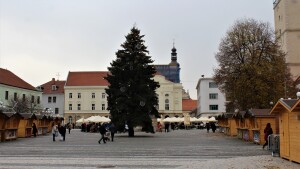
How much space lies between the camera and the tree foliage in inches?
1748

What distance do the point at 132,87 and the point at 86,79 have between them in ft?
224

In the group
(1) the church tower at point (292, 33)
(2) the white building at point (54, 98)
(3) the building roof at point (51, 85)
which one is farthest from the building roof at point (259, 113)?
(3) the building roof at point (51, 85)

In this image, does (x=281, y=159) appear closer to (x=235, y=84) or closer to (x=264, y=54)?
(x=235, y=84)

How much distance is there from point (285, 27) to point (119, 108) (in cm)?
4312

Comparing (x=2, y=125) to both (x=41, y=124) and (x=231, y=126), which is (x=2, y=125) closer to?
(x=41, y=124)

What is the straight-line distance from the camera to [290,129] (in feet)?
60.0

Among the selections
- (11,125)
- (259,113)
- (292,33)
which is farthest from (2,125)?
(292,33)

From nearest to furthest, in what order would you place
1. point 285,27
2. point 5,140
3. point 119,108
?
point 5,140
point 119,108
point 285,27

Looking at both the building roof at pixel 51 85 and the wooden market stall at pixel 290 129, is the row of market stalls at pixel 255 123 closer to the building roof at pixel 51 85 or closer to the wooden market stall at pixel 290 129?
the wooden market stall at pixel 290 129

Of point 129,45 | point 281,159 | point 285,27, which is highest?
point 285,27

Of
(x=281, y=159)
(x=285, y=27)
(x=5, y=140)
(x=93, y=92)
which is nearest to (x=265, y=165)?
(x=281, y=159)

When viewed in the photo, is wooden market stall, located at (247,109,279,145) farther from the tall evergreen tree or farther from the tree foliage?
the tall evergreen tree

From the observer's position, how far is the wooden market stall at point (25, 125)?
44.4 metres

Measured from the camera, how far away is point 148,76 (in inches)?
1825
